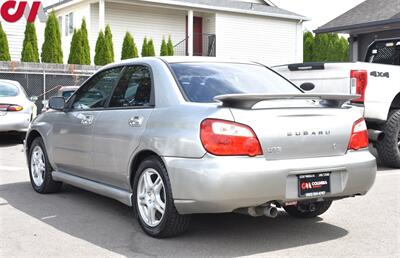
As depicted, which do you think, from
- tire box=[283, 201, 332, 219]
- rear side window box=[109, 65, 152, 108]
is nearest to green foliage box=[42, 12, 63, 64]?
rear side window box=[109, 65, 152, 108]

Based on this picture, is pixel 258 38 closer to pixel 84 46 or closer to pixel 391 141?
pixel 84 46

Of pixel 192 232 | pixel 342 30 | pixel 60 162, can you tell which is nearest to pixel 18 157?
pixel 60 162

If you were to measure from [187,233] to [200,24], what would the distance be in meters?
25.8

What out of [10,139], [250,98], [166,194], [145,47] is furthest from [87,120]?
[145,47]

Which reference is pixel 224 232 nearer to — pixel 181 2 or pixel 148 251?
pixel 148 251

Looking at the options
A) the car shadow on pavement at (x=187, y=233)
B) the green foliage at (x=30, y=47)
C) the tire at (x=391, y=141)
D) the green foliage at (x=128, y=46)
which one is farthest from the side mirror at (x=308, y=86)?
the green foliage at (x=128, y=46)

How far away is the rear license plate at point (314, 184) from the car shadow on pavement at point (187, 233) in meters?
0.48

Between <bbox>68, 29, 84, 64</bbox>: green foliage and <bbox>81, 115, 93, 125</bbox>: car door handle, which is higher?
<bbox>68, 29, 84, 64</bbox>: green foliage

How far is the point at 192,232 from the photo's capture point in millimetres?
5062

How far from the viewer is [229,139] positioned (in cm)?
437

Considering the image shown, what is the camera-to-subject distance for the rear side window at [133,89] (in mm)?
5324

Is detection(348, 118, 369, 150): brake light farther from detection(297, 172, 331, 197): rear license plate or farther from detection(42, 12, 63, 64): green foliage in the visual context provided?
detection(42, 12, 63, 64): green foliage

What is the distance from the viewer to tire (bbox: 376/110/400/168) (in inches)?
344

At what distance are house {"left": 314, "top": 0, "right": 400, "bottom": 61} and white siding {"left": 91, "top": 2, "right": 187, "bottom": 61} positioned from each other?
35.5ft
